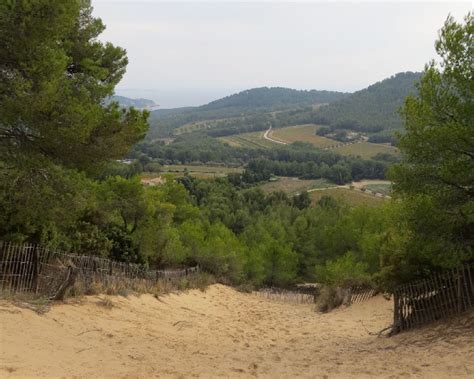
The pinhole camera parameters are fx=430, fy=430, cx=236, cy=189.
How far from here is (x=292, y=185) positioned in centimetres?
10081

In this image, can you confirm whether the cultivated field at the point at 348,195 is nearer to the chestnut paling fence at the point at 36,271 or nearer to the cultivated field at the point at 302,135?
the cultivated field at the point at 302,135

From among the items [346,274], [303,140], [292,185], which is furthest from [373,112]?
[346,274]

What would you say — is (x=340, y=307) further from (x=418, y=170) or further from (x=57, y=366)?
(x=57, y=366)

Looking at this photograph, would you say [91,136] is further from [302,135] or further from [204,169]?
[302,135]

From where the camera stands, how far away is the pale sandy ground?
6.23 m

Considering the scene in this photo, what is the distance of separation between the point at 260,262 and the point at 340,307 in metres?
13.9

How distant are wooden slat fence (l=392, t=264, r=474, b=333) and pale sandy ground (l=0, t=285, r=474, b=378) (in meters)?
0.53

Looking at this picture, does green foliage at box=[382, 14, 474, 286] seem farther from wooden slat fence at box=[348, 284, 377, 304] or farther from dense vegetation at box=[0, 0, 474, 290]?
wooden slat fence at box=[348, 284, 377, 304]

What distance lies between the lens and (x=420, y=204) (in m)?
10.1

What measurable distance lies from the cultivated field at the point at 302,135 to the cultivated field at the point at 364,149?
921 cm

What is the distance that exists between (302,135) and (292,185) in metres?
76.2

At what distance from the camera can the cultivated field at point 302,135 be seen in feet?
513

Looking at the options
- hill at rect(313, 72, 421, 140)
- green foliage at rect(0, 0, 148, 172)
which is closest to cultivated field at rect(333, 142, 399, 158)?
hill at rect(313, 72, 421, 140)

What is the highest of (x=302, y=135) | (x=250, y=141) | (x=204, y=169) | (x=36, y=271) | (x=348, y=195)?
→ (x=302, y=135)
